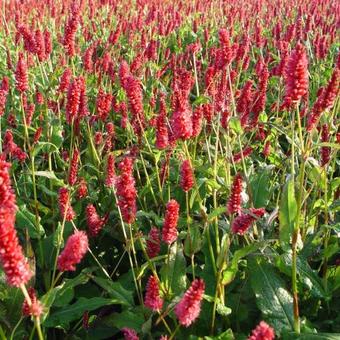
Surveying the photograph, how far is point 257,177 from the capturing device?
2395 mm

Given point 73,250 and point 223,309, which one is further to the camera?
point 223,309

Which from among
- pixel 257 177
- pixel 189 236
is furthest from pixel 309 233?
pixel 189 236

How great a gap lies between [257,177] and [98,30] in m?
5.39

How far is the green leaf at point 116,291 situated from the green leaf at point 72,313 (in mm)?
42

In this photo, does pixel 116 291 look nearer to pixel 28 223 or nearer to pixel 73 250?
pixel 28 223

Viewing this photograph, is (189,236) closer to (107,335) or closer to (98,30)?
(107,335)

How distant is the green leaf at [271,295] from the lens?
180 centimetres

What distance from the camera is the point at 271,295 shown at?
1.84 meters

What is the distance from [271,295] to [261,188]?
0.62m

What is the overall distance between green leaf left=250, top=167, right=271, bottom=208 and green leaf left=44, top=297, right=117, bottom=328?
812mm

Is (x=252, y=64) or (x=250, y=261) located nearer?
(x=250, y=261)

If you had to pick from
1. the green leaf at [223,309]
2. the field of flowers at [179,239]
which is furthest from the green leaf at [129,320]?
the green leaf at [223,309]

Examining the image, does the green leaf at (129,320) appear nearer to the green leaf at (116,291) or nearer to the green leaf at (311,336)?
the green leaf at (116,291)

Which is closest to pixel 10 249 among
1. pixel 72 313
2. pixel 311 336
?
pixel 72 313
